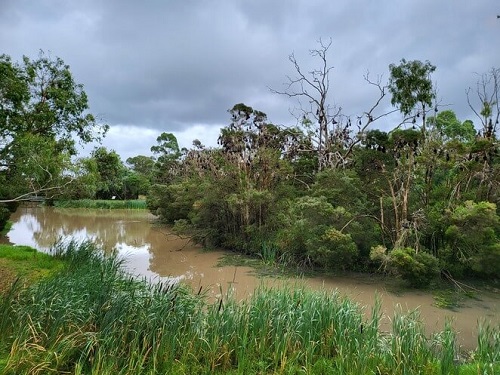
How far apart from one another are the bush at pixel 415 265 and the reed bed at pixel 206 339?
12.3 ft

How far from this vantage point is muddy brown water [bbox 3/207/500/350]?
649 centimetres

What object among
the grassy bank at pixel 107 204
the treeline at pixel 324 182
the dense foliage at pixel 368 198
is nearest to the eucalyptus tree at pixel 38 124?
the treeline at pixel 324 182

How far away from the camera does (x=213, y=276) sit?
9961 mm

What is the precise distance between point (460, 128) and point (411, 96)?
29.5ft

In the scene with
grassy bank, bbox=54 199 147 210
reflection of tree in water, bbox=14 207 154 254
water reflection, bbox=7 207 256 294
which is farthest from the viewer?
grassy bank, bbox=54 199 147 210

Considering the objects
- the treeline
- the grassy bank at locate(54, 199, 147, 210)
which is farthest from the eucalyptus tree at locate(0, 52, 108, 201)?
the grassy bank at locate(54, 199, 147, 210)

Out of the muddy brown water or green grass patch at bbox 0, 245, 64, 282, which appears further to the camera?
green grass patch at bbox 0, 245, 64, 282

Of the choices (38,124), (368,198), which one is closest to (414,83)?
(368,198)

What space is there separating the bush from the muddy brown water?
33cm

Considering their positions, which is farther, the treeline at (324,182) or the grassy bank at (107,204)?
the grassy bank at (107,204)

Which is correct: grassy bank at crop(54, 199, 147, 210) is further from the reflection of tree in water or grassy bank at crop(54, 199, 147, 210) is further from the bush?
the bush

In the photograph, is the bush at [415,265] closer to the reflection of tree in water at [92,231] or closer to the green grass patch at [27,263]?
the green grass patch at [27,263]

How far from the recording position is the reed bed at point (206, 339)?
130 inches

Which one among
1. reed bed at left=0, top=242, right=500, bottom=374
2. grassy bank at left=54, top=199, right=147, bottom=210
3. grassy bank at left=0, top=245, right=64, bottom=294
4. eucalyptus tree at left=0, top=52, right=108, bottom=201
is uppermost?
eucalyptus tree at left=0, top=52, right=108, bottom=201
